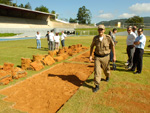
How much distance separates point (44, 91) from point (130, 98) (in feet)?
8.62

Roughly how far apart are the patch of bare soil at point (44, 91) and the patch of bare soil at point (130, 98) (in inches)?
48.6

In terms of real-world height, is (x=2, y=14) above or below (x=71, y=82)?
above

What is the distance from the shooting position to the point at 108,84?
4.73 metres

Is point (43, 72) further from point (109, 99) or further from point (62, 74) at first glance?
point (109, 99)

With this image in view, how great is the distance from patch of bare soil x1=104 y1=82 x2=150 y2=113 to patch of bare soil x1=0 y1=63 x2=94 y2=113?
1.23m

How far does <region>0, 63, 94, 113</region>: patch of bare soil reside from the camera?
3.64 metres

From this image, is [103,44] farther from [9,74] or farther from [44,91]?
[9,74]

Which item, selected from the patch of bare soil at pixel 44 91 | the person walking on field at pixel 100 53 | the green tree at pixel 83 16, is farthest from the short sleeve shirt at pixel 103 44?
the green tree at pixel 83 16

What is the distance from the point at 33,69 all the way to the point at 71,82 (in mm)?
2289

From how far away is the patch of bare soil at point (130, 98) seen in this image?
10.9ft

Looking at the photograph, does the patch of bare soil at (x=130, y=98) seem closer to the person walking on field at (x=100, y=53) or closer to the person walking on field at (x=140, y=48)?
the person walking on field at (x=100, y=53)

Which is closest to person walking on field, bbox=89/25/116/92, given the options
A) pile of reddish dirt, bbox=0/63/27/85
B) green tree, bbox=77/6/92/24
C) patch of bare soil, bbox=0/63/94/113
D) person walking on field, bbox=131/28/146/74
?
patch of bare soil, bbox=0/63/94/113

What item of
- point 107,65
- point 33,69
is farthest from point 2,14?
point 107,65

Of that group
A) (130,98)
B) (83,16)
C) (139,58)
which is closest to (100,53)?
(130,98)
